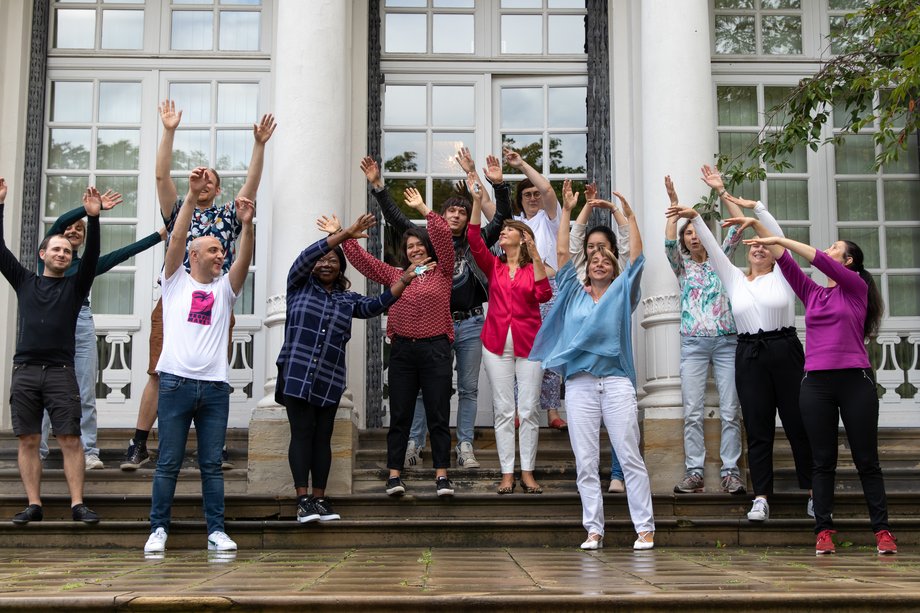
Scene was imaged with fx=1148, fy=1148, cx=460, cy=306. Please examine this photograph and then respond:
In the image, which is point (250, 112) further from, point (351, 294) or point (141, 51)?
point (351, 294)

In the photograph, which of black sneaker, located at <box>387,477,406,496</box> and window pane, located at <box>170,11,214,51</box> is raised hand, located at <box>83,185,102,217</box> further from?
window pane, located at <box>170,11,214,51</box>

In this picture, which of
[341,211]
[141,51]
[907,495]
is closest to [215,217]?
[341,211]

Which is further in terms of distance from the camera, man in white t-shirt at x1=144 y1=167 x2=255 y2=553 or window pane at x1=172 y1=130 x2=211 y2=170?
window pane at x1=172 y1=130 x2=211 y2=170

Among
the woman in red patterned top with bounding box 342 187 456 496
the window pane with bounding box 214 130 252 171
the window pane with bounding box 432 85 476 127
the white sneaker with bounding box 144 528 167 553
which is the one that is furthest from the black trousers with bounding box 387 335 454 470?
the window pane with bounding box 214 130 252 171

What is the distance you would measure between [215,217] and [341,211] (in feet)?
→ 3.22

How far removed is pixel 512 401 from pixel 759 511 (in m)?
1.75

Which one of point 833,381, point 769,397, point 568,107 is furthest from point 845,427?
point 568,107

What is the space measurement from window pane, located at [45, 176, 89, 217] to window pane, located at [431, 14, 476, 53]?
342 centimetres

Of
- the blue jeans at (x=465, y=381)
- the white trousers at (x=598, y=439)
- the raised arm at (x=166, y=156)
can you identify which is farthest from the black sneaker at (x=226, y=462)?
the white trousers at (x=598, y=439)

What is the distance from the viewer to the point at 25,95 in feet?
33.4

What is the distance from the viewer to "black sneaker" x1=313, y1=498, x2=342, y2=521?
7168 mm

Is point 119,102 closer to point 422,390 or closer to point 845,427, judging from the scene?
point 422,390

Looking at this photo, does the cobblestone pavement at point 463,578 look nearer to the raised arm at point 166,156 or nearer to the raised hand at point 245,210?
the raised hand at point 245,210

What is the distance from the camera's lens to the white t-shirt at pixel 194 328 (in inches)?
271
